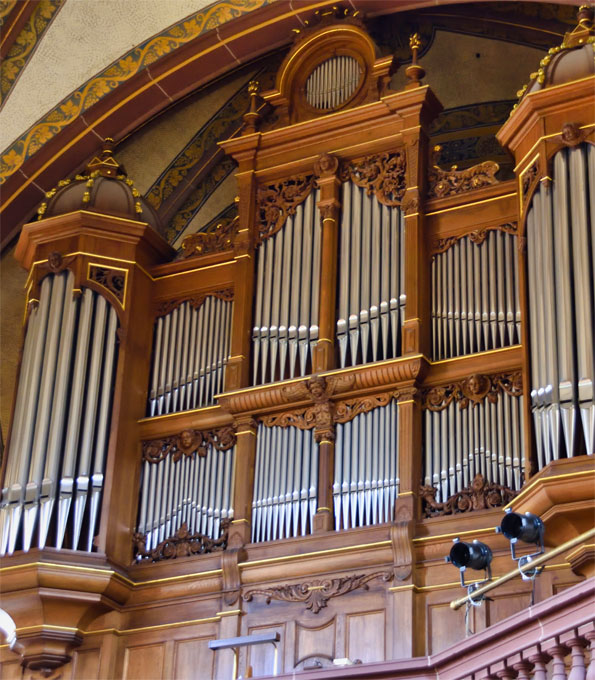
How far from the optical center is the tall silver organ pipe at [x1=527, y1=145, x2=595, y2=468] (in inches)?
386

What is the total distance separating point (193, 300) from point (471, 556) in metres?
4.37

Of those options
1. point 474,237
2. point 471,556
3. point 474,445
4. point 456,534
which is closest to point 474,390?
point 474,445

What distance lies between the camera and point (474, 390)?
424 inches

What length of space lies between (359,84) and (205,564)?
451 centimetres

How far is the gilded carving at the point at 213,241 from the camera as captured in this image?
12688 mm

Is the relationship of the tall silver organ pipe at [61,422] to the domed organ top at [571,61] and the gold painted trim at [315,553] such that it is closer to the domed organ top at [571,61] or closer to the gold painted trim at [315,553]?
the gold painted trim at [315,553]

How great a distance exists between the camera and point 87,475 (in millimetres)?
11586

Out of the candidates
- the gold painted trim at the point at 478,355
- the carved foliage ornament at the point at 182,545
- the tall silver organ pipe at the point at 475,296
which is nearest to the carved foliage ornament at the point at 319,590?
the carved foliage ornament at the point at 182,545

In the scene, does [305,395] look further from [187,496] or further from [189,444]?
[187,496]

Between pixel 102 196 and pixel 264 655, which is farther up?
pixel 102 196

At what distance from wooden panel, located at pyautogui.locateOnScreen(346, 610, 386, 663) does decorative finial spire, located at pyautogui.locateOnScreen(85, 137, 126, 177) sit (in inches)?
198

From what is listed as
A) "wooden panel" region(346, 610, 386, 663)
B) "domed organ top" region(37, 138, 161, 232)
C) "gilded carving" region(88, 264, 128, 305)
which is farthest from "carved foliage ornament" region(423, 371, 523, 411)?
"domed organ top" region(37, 138, 161, 232)

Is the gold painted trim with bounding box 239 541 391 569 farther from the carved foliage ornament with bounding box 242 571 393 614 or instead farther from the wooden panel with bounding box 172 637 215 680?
the wooden panel with bounding box 172 637 215 680

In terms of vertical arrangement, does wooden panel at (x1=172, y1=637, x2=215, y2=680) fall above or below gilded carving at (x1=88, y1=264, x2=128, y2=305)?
below
